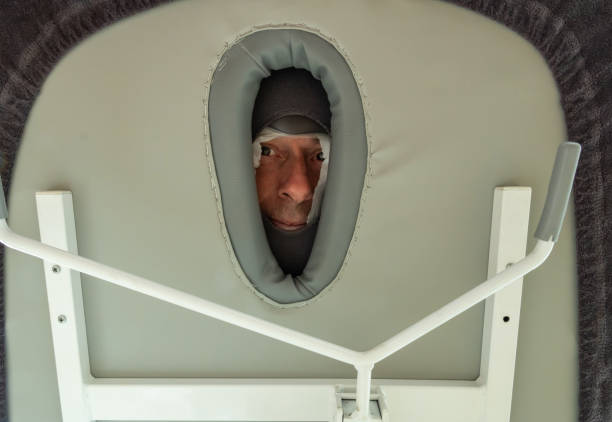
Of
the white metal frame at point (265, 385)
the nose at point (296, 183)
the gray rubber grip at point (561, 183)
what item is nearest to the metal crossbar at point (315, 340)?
the gray rubber grip at point (561, 183)

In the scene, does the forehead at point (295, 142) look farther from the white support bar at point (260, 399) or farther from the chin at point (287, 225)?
the white support bar at point (260, 399)

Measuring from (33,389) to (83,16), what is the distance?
22.1 inches

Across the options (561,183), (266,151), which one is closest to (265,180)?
(266,151)

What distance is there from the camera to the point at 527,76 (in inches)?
24.2

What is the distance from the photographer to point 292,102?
0.70m

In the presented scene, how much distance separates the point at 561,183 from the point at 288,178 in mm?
386

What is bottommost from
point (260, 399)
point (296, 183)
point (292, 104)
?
point (260, 399)

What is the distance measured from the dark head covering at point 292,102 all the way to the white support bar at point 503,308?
0.28m

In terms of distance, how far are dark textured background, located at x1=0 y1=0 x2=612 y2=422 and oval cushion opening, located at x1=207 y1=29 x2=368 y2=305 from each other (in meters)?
0.14

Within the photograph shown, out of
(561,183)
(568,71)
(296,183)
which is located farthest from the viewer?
(296,183)

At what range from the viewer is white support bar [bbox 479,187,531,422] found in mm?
631

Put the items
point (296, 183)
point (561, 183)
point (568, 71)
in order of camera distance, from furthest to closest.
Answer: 1. point (296, 183)
2. point (568, 71)
3. point (561, 183)

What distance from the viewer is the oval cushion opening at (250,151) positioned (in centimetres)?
62

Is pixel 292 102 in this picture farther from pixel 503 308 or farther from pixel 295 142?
pixel 503 308
